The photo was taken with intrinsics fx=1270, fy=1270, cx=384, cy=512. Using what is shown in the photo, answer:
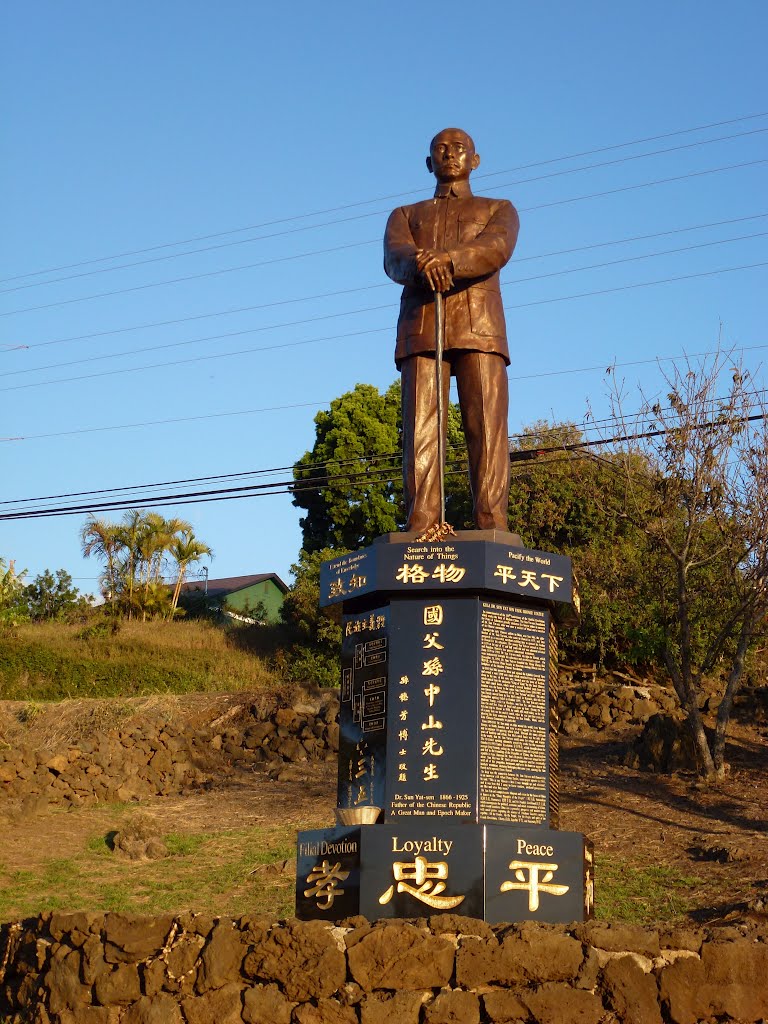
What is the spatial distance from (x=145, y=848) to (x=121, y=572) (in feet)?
59.5

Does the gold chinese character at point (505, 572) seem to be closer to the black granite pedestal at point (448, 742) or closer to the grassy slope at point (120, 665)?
the black granite pedestal at point (448, 742)

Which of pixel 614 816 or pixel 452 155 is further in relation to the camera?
pixel 614 816

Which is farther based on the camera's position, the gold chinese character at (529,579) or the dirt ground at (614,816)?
the dirt ground at (614,816)

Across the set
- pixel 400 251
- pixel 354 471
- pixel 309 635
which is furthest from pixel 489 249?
pixel 354 471

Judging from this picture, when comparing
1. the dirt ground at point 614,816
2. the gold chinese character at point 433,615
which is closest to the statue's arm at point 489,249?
the gold chinese character at point 433,615

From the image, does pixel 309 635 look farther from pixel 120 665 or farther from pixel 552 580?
pixel 552 580

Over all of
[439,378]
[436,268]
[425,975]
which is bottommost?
[425,975]

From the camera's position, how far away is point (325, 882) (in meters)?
7.95

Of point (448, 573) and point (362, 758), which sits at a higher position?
point (448, 573)

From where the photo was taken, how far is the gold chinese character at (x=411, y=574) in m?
8.44

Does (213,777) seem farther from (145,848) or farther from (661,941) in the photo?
(661,941)

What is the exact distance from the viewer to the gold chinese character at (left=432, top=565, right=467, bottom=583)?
8375 mm

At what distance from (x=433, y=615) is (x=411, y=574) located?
309mm

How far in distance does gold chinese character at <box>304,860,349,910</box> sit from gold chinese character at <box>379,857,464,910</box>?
0.32 m
